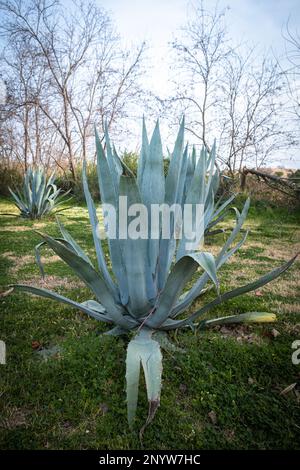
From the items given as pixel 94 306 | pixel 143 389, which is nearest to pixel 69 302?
pixel 94 306

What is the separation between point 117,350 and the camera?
6.27 ft

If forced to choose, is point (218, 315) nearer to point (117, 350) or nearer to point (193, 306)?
point (193, 306)

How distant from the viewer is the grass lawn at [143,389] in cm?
137

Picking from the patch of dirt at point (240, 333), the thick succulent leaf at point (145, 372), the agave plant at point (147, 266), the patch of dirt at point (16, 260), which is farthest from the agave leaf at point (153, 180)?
the patch of dirt at point (16, 260)

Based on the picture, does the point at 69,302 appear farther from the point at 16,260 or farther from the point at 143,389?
the point at 16,260

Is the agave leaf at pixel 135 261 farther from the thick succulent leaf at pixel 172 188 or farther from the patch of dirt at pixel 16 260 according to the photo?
the patch of dirt at pixel 16 260

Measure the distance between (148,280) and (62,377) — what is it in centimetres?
70

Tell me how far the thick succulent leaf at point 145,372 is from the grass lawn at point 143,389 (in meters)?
0.16

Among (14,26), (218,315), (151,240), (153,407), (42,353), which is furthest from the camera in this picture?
(14,26)

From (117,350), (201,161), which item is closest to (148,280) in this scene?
(117,350)

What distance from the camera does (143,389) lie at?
164cm

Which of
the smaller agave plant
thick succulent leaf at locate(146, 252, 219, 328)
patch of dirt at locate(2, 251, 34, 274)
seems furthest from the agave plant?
the smaller agave plant

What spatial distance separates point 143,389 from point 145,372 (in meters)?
0.29

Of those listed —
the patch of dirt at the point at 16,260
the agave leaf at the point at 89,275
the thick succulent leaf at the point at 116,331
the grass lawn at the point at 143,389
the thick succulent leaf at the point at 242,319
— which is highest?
the agave leaf at the point at 89,275
